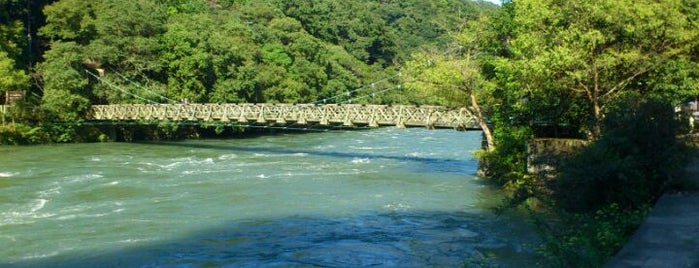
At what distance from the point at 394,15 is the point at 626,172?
8669cm

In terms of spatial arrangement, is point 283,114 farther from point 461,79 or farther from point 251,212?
point 251,212

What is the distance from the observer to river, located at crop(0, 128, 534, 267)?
34.1ft

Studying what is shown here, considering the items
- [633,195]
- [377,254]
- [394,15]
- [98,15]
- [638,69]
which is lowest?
[377,254]

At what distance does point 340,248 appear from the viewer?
10883 mm

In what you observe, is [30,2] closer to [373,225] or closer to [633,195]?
[373,225]

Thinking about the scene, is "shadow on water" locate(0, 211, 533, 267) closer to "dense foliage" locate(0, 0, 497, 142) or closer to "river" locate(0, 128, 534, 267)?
"river" locate(0, 128, 534, 267)

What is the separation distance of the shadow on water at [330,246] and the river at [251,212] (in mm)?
19

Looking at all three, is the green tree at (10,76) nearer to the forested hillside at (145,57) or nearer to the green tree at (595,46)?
the forested hillside at (145,57)

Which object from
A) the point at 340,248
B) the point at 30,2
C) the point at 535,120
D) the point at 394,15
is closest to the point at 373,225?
the point at 340,248

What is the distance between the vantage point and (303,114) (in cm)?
2527

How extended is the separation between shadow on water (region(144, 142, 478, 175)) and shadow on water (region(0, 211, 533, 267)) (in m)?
7.95

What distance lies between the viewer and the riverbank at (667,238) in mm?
5922

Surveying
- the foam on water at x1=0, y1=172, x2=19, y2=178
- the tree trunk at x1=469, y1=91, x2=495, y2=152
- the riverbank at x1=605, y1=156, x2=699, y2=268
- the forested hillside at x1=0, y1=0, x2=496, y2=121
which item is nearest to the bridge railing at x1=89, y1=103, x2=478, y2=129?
the tree trunk at x1=469, y1=91, x2=495, y2=152

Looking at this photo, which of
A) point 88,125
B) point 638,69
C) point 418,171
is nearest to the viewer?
point 638,69
